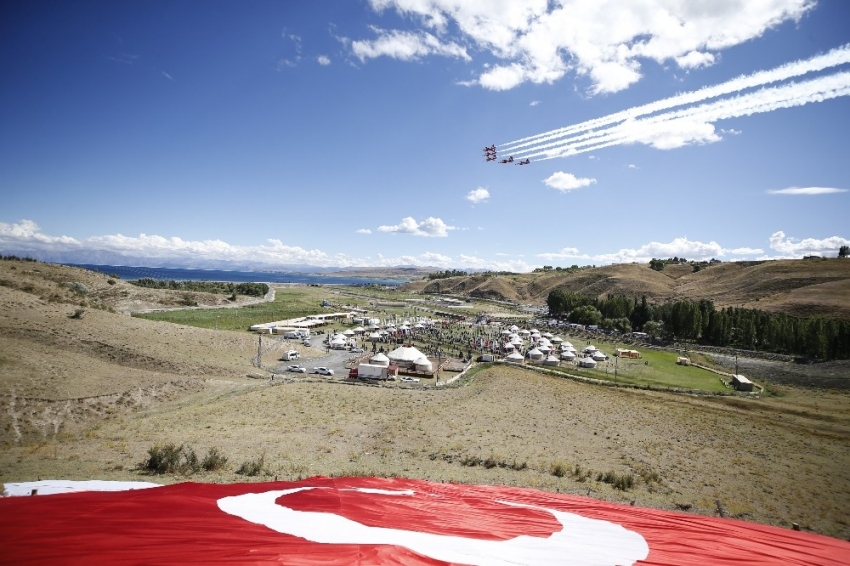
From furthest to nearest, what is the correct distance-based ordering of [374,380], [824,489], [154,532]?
[374,380] → [824,489] → [154,532]

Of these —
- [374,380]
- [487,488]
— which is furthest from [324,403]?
[487,488]

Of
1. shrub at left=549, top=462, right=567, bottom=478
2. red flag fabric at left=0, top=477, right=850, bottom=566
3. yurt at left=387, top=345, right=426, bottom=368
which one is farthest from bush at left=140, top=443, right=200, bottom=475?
yurt at left=387, top=345, right=426, bottom=368

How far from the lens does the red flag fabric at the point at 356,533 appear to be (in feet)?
13.5

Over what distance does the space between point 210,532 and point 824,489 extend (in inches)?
1018

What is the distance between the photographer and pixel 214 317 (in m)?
72.2

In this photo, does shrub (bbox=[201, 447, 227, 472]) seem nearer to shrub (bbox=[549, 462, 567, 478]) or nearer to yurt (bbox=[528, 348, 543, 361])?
shrub (bbox=[549, 462, 567, 478])

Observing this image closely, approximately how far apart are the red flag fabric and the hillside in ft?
343

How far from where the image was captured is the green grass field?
1735 inches

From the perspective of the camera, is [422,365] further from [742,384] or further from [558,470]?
[742,384]

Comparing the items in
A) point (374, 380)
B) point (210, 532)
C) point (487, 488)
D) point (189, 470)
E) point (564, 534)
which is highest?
point (210, 532)

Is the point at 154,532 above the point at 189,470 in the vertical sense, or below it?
above

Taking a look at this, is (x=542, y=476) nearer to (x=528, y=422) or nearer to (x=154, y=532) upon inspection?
(x=528, y=422)

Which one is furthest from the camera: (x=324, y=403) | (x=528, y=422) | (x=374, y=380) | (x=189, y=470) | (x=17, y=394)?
(x=374, y=380)

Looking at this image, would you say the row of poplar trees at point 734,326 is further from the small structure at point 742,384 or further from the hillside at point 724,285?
the hillside at point 724,285
